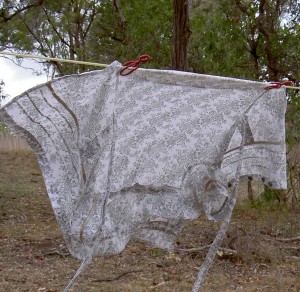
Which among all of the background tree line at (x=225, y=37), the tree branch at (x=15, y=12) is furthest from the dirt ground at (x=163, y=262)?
the tree branch at (x=15, y=12)

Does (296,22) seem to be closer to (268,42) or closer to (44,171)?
(268,42)

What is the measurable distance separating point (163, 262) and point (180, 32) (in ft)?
7.45

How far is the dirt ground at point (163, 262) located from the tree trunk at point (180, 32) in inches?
69.1

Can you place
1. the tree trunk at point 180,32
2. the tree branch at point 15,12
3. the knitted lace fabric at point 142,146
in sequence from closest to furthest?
the knitted lace fabric at point 142,146 → the tree trunk at point 180,32 → the tree branch at point 15,12

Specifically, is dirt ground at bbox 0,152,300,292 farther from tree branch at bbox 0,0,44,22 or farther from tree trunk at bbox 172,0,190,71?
tree branch at bbox 0,0,44,22

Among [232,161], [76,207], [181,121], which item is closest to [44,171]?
[76,207]

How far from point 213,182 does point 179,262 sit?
2.59 meters

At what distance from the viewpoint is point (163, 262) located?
214 inches

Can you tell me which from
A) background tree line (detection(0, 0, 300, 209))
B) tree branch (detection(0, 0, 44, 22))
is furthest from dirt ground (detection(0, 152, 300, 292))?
tree branch (detection(0, 0, 44, 22))

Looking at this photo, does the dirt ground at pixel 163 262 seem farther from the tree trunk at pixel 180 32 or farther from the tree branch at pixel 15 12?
the tree branch at pixel 15 12

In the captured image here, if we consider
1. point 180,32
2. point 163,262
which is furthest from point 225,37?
point 163,262

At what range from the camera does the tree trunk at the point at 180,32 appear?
20.2 ft

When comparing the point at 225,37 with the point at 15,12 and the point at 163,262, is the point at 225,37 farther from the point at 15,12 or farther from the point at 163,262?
the point at 163,262

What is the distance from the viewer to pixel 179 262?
17.9 feet
